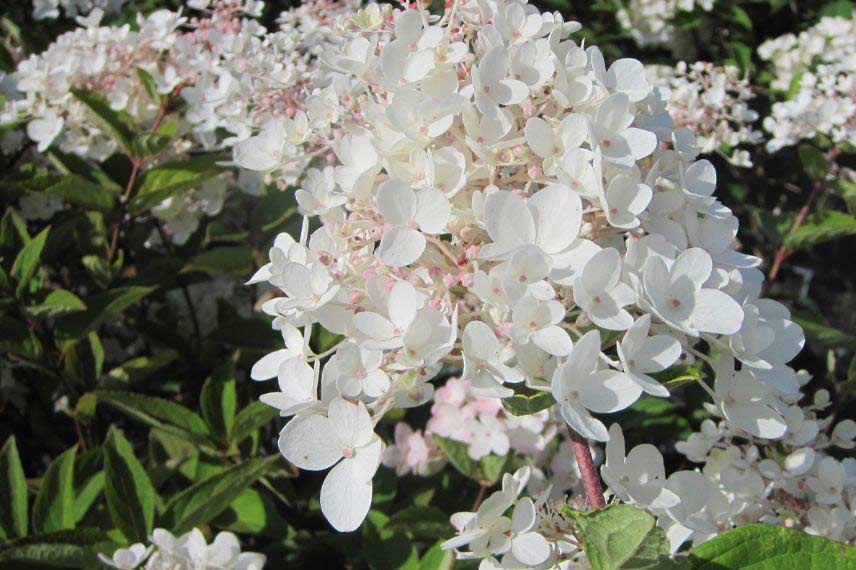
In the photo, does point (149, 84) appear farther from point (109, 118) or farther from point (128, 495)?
point (128, 495)

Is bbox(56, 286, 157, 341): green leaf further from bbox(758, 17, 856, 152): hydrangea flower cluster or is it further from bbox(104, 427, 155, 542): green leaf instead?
bbox(758, 17, 856, 152): hydrangea flower cluster

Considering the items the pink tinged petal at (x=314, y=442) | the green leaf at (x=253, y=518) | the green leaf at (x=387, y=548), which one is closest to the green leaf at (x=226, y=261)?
the green leaf at (x=253, y=518)

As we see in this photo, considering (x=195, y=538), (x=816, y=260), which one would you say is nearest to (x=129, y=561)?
(x=195, y=538)

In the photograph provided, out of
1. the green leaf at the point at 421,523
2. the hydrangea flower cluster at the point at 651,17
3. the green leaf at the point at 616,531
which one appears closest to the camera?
the green leaf at the point at 616,531

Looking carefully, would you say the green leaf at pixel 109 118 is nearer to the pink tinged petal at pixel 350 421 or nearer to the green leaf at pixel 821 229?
the pink tinged petal at pixel 350 421

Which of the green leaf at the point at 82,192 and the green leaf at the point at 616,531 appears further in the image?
the green leaf at the point at 82,192

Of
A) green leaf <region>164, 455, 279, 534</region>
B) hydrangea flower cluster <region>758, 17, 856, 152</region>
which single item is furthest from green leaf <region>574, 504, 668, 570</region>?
hydrangea flower cluster <region>758, 17, 856, 152</region>

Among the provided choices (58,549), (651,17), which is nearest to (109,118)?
(58,549)
